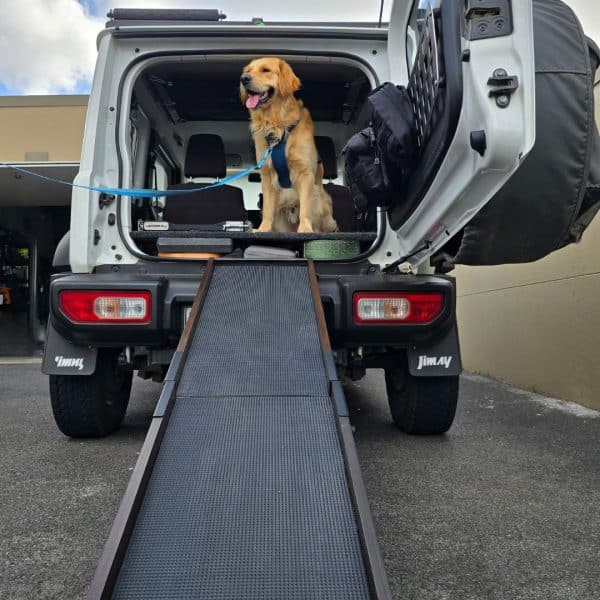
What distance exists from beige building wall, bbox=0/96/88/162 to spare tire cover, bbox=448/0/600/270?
32.9 feet

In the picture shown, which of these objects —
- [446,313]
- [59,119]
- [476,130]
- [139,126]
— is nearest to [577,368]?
[446,313]

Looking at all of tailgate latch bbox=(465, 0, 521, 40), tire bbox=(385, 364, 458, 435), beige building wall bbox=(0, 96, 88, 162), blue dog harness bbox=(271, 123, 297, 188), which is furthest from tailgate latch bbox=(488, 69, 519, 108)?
beige building wall bbox=(0, 96, 88, 162)

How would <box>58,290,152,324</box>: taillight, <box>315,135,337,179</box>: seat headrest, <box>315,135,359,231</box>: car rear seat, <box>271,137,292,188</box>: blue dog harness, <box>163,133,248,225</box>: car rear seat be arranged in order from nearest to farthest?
<box>58,290,152,324</box>: taillight
<box>163,133,248,225</box>: car rear seat
<box>271,137,292,188</box>: blue dog harness
<box>315,135,359,231</box>: car rear seat
<box>315,135,337,179</box>: seat headrest

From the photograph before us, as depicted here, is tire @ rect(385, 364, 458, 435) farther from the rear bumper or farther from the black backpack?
the black backpack

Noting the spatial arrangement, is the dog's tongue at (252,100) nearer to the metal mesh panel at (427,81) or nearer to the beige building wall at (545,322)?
the metal mesh panel at (427,81)

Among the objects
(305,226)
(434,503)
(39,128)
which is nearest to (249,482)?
(434,503)

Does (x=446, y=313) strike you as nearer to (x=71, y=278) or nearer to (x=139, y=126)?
(x=71, y=278)

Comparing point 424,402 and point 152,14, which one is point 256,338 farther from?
point 152,14

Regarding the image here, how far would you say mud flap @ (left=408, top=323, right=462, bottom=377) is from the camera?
2902mm

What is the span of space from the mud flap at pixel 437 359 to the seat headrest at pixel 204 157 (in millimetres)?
2541

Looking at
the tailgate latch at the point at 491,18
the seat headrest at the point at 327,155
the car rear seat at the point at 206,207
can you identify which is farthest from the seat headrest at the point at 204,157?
the tailgate latch at the point at 491,18

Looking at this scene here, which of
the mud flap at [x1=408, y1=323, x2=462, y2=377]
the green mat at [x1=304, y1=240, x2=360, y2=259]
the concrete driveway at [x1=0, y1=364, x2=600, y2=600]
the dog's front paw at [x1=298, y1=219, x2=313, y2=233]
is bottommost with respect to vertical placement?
the concrete driveway at [x1=0, y1=364, x2=600, y2=600]

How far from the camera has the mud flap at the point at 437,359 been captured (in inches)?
114

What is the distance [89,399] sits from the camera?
3.06 m
